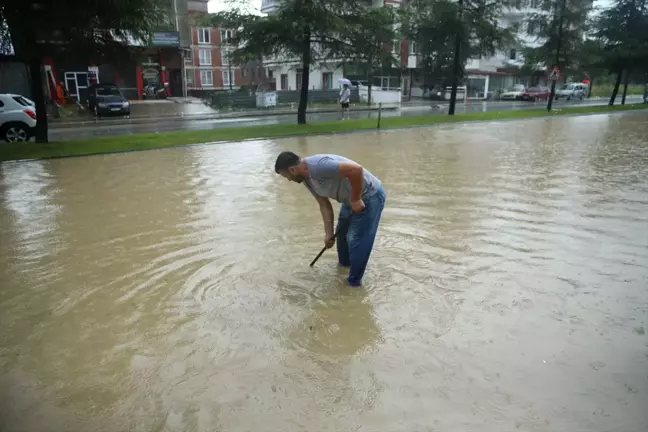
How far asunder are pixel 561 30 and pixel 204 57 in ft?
114

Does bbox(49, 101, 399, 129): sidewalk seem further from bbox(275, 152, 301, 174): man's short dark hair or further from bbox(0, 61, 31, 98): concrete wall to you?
bbox(275, 152, 301, 174): man's short dark hair

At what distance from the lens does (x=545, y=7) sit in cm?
3105

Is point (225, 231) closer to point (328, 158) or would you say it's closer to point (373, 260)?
point (373, 260)

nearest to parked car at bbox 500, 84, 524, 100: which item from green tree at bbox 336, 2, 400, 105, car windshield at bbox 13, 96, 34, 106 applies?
green tree at bbox 336, 2, 400, 105

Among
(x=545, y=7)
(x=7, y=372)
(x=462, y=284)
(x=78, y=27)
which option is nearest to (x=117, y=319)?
(x=7, y=372)

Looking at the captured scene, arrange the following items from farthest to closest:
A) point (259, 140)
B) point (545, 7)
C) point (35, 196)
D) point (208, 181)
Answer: point (545, 7) < point (259, 140) < point (208, 181) < point (35, 196)

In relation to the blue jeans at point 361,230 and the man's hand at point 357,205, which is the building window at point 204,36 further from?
the man's hand at point 357,205

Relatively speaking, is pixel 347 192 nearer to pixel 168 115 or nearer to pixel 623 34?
pixel 168 115

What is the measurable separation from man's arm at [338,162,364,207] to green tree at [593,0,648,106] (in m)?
33.7

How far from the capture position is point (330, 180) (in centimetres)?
441

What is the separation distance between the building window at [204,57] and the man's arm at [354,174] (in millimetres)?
51908

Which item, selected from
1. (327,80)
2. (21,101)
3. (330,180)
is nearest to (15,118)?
(21,101)

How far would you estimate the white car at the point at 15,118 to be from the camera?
14805 mm

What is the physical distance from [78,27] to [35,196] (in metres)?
5.56
